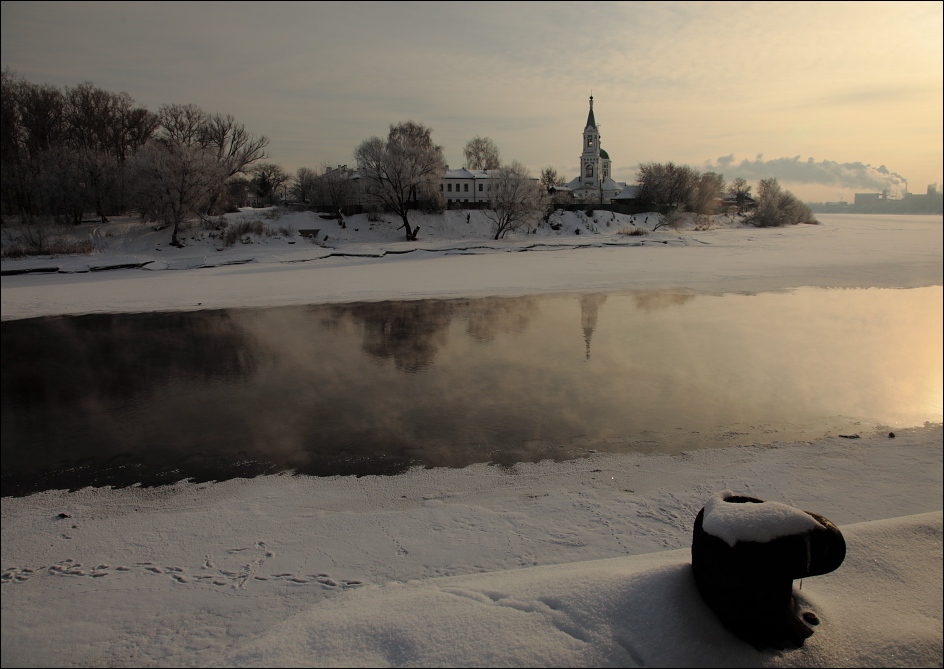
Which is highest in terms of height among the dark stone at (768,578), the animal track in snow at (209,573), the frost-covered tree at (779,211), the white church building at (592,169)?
the white church building at (592,169)

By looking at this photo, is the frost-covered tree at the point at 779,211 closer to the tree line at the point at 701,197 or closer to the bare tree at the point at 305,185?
the tree line at the point at 701,197

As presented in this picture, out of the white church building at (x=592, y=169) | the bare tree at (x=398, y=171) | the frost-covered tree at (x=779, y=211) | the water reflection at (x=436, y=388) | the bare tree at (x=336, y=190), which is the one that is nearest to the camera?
the water reflection at (x=436, y=388)

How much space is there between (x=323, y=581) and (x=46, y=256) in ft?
79.3

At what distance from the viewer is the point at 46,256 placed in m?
21.4

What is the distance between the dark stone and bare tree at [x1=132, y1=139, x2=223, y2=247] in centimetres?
4062

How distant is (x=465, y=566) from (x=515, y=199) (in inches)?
1764

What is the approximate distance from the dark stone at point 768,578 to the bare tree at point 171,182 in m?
40.6

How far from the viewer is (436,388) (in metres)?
8.91

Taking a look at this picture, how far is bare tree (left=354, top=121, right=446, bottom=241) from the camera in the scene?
147ft

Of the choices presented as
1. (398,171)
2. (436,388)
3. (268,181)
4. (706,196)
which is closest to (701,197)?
(706,196)

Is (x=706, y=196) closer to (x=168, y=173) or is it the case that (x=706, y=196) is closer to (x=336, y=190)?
(x=336, y=190)

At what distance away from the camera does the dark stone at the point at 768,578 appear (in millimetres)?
2385

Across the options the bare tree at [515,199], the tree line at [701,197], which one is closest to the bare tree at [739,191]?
the tree line at [701,197]

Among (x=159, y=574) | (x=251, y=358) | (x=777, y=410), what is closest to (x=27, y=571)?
(x=159, y=574)
